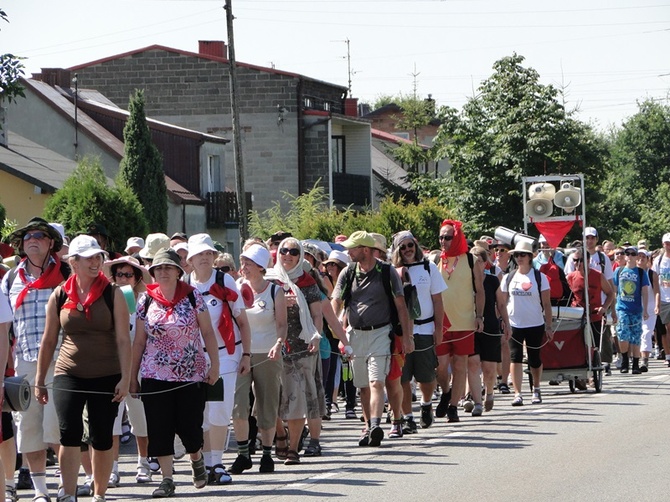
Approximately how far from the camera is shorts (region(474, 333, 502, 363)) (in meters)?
16.2

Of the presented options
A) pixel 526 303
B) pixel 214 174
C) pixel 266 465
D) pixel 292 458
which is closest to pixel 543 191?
pixel 526 303

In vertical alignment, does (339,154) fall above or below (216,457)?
above

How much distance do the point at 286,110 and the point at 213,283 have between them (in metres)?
42.0

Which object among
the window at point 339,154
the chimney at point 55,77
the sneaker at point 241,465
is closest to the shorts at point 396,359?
the sneaker at point 241,465

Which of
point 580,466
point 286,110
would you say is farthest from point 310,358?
point 286,110

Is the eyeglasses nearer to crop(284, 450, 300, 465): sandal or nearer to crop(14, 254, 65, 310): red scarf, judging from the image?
crop(14, 254, 65, 310): red scarf

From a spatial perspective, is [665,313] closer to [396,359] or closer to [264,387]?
[396,359]

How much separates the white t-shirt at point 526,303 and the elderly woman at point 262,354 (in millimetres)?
5918

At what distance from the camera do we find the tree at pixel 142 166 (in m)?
41.1

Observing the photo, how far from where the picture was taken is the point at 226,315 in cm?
1098

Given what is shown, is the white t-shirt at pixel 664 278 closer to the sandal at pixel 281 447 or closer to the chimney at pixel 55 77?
the sandal at pixel 281 447

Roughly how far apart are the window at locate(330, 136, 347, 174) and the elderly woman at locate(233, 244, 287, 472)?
4522 cm

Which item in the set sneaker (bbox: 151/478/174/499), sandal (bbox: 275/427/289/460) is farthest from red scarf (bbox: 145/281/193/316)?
sandal (bbox: 275/427/289/460)

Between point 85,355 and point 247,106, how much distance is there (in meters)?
43.9
